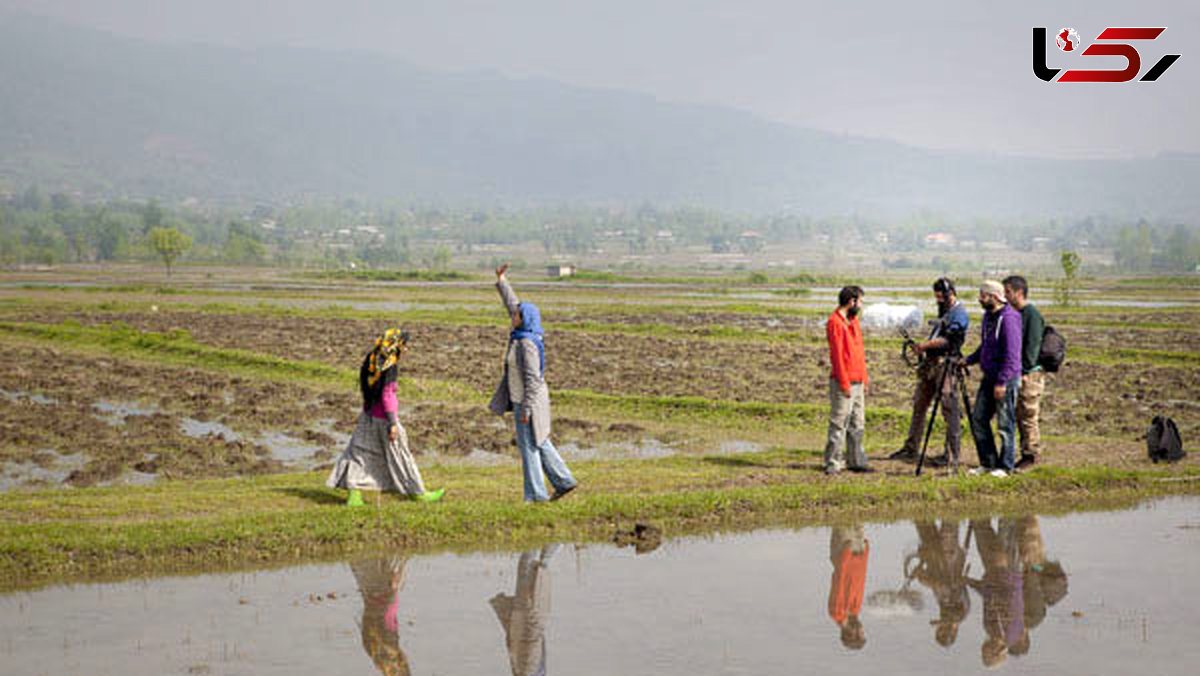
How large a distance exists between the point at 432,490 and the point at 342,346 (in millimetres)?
23623

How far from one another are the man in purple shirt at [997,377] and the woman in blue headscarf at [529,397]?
5.41 meters

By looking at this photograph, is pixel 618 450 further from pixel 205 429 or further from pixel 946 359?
pixel 205 429

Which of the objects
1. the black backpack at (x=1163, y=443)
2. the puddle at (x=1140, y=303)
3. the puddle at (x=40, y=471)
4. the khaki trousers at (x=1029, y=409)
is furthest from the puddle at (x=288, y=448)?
the puddle at (x=1140, y=303)

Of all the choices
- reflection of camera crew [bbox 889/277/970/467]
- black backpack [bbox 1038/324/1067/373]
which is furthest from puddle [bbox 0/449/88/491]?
black backpack [bbox 1038/324/1067/373]

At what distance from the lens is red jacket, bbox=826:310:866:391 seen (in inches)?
558

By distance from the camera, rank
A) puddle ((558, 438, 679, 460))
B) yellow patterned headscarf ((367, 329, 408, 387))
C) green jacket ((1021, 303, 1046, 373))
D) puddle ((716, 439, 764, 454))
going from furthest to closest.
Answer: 1. puddle ((716, 439, 764, 454))
2. puddle ((558, 438, 679, 460))
3. green jacket ((1021, 303, 1046, 373))
4. yellow patterned headscarf ((367, 329, 408, 387))

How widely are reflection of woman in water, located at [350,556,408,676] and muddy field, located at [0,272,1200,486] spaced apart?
20.9ft

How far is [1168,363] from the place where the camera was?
108 feet

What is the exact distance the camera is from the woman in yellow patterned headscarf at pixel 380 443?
12523mm

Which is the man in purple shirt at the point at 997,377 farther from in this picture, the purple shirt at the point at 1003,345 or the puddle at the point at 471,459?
the puddle at the point at 471,459

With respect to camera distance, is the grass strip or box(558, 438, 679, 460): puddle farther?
the grass strip

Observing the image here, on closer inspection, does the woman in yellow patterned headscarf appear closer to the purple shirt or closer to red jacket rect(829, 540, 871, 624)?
red jacket rect(829, 540, 871, 624)

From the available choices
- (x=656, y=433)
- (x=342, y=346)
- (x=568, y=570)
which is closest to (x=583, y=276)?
(x=342, y=346)

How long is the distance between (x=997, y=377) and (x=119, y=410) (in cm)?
1670
